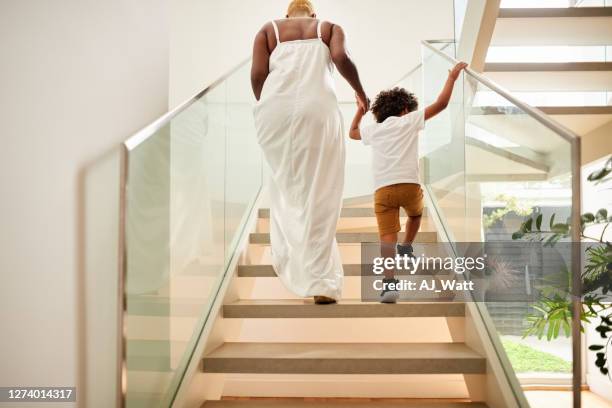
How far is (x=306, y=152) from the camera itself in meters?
2.50

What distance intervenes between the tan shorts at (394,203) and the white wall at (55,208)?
138 centimetres

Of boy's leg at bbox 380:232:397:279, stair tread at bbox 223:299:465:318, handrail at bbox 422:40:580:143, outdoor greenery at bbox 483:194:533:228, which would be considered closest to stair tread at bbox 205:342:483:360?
stair tread at bbox 223:299:465:318

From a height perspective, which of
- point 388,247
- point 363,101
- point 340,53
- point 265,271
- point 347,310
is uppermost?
point 340,53

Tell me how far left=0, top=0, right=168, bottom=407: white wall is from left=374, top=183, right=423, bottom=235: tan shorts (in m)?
1.38

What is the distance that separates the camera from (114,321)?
74.9 inches

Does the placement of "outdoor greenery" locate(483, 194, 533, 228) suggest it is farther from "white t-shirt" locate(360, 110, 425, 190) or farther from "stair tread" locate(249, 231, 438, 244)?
"stair tread" locate(249, 231, 438, 244)

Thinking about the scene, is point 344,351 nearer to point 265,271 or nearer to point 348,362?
point 348,362

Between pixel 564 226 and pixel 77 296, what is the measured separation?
4.86 ft

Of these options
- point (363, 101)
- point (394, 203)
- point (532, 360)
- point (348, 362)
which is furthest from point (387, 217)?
point (532, 360)

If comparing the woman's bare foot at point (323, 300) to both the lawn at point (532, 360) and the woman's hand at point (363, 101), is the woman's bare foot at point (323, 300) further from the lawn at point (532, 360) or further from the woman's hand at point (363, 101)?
the woman's hand at point (363, 101)

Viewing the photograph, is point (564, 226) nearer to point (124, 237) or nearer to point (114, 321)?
point (124, 237)

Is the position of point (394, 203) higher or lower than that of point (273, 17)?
lower

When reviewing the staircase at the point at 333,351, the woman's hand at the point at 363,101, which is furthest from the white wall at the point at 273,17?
the woman's hand at the point at 363,101

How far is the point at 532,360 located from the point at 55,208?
1587mm
